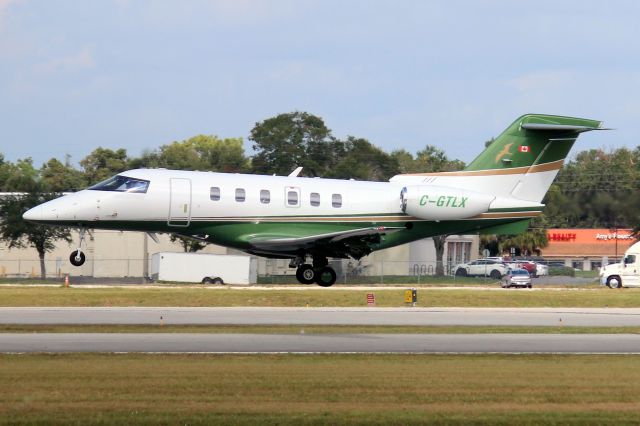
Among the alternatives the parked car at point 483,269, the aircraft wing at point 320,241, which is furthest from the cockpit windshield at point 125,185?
the parked car at point 483,269

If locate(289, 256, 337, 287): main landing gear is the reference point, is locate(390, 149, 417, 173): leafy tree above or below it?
above

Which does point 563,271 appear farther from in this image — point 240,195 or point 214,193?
point 214,193

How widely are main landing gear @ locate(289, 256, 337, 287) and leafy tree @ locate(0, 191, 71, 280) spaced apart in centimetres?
3580

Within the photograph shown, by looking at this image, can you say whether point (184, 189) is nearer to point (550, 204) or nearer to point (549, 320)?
point (549, 320)

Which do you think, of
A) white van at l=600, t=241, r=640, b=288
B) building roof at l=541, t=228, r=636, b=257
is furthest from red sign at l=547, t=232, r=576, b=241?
white van at l=600, t=241, r=640, b=288

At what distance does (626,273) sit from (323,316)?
31560 mm

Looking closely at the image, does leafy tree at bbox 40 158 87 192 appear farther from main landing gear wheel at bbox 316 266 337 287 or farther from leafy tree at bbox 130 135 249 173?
main landing gear wheel at bbox 316 266 337 287

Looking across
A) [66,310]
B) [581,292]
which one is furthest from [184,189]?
[581,292]

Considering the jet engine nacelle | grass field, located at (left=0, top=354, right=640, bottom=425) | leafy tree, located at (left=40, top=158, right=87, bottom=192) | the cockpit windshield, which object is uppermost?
leafy tree, located at (left=40, top=158, right=87, bottom=192)

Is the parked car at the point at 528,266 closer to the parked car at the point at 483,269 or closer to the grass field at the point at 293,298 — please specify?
the parked car at the point at 483,269

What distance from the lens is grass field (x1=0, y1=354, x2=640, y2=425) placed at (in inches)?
617

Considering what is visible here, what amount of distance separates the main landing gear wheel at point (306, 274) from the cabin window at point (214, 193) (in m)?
3.56

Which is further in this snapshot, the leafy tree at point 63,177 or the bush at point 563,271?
the leafy tree at point 63,177

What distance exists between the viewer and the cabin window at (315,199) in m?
31.6
